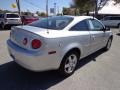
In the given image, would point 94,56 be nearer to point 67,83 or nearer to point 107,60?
point 107,60

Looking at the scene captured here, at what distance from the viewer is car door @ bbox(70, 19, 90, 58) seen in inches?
181

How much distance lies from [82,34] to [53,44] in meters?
1.31

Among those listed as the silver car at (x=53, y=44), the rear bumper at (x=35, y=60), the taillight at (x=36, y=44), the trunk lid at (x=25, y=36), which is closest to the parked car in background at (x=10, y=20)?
the silver car at (x=53, y=44)

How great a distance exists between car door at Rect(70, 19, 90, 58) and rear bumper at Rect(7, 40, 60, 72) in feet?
3.15

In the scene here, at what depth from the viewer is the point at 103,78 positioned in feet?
14.9

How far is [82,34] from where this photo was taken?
481cm

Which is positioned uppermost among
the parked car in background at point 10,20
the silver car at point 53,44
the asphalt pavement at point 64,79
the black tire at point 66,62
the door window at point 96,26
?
the parked car in background at point 10,20

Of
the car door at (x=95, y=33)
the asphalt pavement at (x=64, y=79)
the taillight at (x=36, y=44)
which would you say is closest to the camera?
the taillight at (x=36, y=44)

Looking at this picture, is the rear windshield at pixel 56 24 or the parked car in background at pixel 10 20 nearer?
the rear windshield at pixel 56 24

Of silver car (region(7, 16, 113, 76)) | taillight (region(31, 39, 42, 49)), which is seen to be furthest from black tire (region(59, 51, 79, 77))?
taillight (region(31, 39, 42, 49))

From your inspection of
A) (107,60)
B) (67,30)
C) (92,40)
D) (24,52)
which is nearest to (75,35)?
(67,30)

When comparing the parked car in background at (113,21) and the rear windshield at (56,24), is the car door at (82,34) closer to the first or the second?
the rear windshield at (56,24)

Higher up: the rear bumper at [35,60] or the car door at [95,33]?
the car door at [95,33]

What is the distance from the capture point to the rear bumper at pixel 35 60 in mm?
3680
